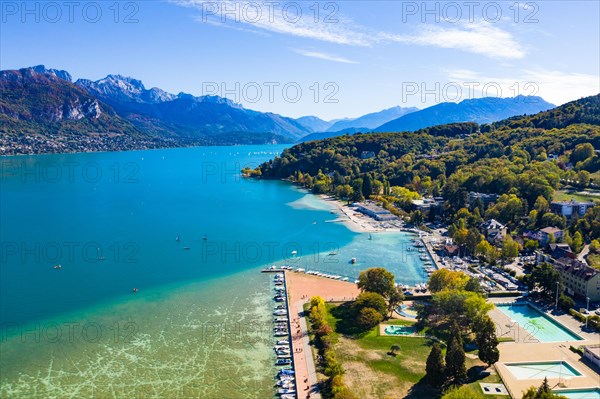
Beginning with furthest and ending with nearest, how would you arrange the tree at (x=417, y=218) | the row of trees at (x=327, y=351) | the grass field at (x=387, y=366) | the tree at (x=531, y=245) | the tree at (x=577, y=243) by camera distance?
the tree at (x=417, y=218) → the tree at (x=531, y=245) → the tree at (x=577, y=243) → the grass field at (x=387, y=366) → the row of trees at (x=327, y=351)

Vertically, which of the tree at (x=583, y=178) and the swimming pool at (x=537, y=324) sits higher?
the tree at (x=583, y=178)

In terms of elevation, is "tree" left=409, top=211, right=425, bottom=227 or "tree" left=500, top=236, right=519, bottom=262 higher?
"tree" left=409, top=211, right=425, bottom=227

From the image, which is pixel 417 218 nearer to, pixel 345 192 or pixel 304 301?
pixel 345 192

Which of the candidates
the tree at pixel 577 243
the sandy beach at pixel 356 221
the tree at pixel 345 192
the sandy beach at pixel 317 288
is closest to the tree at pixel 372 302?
the sandy beach at pixel 317 288

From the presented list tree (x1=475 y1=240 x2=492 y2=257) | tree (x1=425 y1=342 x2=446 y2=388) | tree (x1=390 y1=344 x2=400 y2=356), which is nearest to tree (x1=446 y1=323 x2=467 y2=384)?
tree (x1=425 y1=342 x2=446 y2=388)

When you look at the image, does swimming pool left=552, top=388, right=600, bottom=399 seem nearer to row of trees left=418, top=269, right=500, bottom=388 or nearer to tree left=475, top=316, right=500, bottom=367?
tree left=475, top=316, right=500, bottom=367

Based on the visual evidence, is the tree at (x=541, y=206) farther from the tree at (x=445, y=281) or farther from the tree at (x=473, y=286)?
the tree at (x=473, y=286)

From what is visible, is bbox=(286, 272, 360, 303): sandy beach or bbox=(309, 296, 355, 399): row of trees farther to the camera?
bbox=(286, 272, 360, 303): sandy beach
